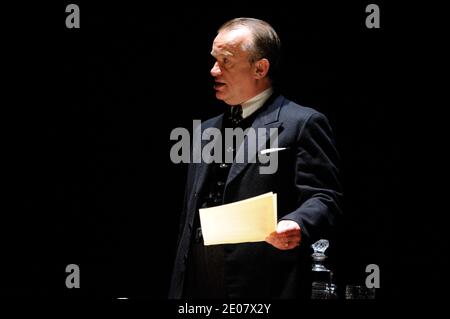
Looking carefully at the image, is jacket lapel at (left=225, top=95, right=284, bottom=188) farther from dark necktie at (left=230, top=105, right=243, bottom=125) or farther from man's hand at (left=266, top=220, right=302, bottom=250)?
man's hand at (left=266, top=220, right=302, bottom=250)

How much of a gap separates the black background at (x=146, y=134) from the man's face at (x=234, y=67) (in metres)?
0.50

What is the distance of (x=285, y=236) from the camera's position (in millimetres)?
1669

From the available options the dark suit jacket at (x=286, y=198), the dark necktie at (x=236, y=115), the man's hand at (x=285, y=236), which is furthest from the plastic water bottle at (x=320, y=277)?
the dark necktie at (x=236, y=115)

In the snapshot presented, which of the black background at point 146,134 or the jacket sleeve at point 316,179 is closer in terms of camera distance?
the jacket sleeve at point 316,179

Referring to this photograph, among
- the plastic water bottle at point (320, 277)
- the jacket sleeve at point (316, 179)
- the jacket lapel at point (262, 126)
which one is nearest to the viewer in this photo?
the jacket sleeve at point (316, 179)

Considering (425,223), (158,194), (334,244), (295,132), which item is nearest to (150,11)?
(158,194)

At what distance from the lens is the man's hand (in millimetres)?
1661

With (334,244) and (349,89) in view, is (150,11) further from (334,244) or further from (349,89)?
(334,244)

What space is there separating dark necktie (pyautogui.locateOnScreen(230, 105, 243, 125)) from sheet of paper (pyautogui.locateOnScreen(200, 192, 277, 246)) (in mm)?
551

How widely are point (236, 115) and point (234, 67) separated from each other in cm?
17

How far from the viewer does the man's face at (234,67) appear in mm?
2133

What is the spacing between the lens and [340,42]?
2551 millimetres

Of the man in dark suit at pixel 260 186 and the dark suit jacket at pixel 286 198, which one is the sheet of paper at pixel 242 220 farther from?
the dark suit jacket at pixel 286 198

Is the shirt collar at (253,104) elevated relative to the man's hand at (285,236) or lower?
elevated
